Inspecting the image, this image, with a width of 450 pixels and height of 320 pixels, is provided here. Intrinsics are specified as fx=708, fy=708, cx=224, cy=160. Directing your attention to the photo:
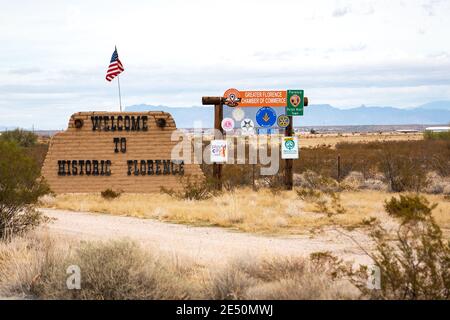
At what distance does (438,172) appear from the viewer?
35.1 m

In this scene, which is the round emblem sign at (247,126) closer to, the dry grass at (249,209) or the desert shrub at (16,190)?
the dry grass at (249,209)

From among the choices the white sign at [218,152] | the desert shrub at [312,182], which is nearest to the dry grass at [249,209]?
the white sign at [218,152]

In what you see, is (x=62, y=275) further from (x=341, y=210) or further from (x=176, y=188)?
(x=176, y=188)

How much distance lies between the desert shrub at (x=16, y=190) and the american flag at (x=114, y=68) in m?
13.0

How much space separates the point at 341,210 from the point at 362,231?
3.23 meters

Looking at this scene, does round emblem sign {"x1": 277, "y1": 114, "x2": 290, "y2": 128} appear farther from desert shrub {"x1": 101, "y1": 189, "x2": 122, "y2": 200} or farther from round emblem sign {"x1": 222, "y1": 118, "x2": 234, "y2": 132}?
desert shrub {"x1": 101, "y1": 189, "x2": 122, "y2": 200}

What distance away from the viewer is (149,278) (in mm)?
9070

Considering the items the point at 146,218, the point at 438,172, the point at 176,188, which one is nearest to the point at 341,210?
the point at 146,218

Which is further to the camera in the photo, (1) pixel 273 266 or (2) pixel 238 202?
(2) pixel 238 202

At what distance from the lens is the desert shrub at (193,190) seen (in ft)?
80.0

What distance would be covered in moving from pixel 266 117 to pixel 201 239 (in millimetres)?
12051

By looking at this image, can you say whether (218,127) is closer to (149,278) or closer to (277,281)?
(277,281)

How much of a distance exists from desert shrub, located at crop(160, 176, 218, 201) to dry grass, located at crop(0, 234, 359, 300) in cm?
1364
